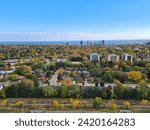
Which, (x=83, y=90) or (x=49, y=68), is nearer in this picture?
(x=83, y=90)

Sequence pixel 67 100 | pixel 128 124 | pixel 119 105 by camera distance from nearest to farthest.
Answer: pixel 128 124 → pixel 119 105 → pixel 67 100

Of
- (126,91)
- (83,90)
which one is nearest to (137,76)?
(126,91)

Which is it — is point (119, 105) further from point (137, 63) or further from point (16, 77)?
point (137, 63)

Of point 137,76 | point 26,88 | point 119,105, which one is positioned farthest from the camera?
point 137,76

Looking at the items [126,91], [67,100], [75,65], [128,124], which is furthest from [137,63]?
[128,124]

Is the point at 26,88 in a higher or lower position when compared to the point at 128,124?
lower

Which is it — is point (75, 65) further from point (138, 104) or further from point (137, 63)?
point (138, 104)
